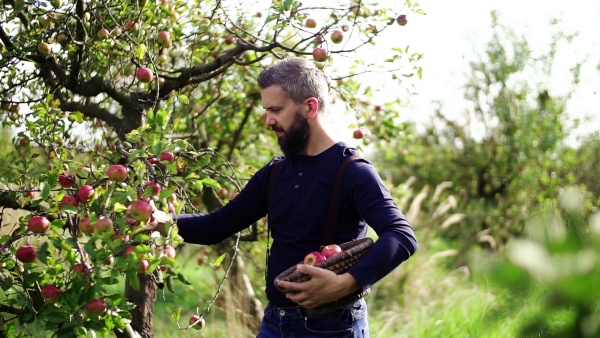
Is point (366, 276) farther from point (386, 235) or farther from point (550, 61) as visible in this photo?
point (550, 61)

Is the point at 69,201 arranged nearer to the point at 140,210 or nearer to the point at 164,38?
the point at 140,210

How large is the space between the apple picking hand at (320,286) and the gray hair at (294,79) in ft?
2.13

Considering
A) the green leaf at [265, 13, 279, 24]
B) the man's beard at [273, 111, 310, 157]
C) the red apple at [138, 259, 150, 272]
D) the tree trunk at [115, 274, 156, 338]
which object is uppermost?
the green leaf at [265, 13, 279, 24]

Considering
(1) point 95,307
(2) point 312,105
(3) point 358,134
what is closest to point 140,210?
(1) point 95,307

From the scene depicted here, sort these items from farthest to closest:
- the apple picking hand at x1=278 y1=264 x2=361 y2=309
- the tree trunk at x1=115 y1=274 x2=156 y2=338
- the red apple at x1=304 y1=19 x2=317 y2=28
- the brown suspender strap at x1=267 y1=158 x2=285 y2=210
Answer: the red apple at x1=304 y1=19 x2=317 y2=28 → the tree trunk at x1=115 y1=274 x2=156 y2=338 → the brown suspender strap at x1=267 y1=158 x2=285 y2=210 → the apple picking hand at x1=278 y1=264 x2=361 y2=309

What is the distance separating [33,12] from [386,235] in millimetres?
2303

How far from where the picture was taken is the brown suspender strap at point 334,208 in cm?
220

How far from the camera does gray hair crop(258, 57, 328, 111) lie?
2355mm

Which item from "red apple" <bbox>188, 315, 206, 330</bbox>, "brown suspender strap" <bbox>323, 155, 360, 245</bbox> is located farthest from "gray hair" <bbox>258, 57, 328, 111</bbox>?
"red apple" <bbox>188, 315, 206, 330</bbox>

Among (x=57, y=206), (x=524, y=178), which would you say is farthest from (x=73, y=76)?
(x=524, y=178)

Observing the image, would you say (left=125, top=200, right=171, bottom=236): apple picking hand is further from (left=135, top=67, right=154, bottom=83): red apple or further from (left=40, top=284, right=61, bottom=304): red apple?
(left=135, top=67, right=154, bottom=83): red apple

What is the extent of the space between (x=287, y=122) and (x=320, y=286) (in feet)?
2.05

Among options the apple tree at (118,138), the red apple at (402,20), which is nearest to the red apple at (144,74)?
the apple tree at (118,138)

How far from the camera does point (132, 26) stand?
10.6 ft
